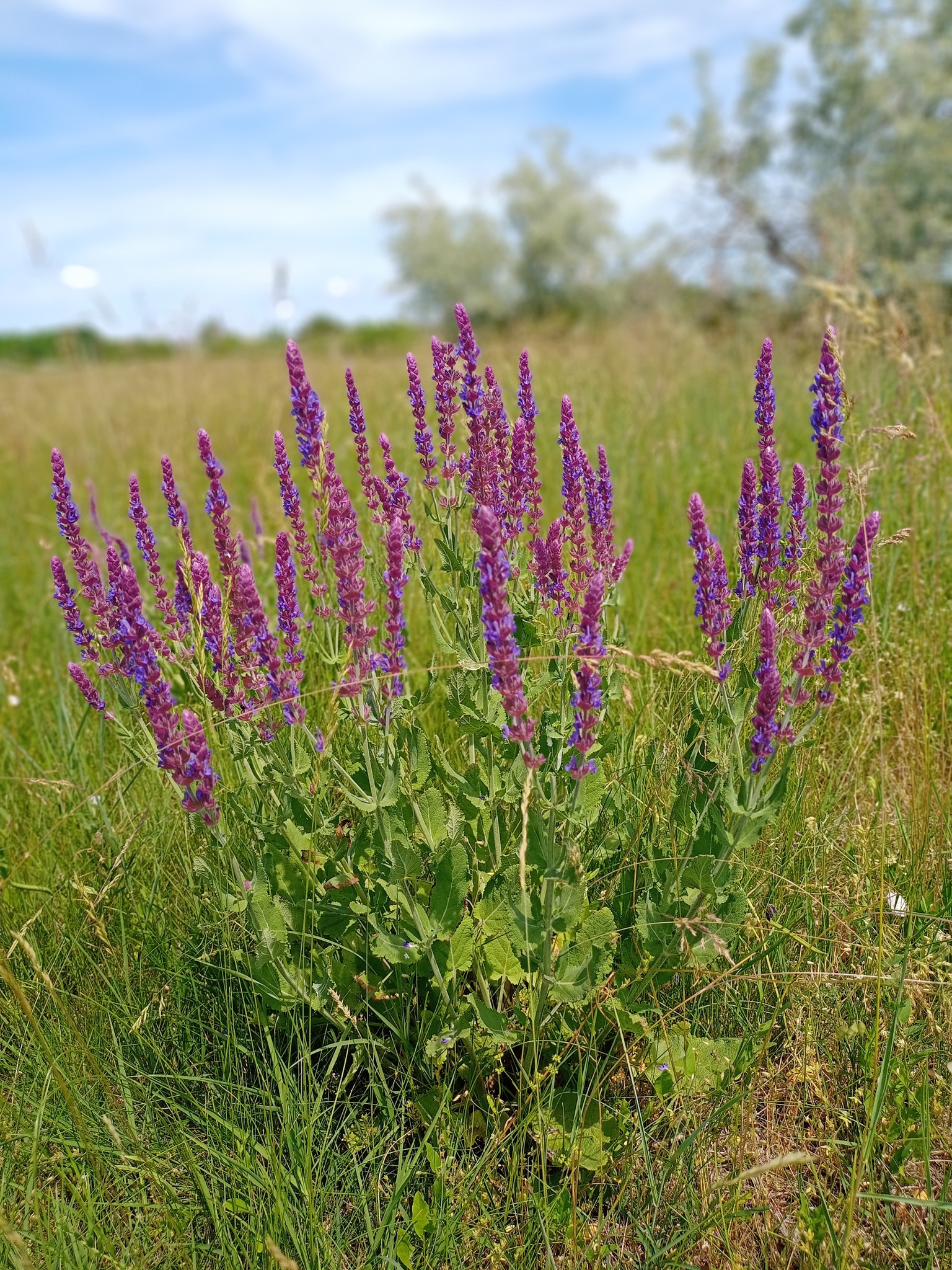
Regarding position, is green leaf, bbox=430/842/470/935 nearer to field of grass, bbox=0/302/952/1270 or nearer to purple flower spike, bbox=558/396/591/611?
field of grass, bbox=0/302/952/1270

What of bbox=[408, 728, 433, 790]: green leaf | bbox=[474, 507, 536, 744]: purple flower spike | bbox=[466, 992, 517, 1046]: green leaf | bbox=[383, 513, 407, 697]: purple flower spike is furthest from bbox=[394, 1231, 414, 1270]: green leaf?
bbox=[383, 513, 407, 697]: purple flower spike

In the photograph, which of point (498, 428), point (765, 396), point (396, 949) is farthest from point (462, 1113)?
point (765, 396)

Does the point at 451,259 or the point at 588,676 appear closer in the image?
the point at 588,676

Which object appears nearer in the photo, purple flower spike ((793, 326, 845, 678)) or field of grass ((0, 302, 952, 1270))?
field of grass ((0, 302, 952, 1270))

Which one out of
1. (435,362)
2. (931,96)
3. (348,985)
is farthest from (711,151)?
(348,985)

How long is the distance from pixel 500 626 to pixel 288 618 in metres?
0.69

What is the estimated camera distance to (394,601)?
6.95 ft

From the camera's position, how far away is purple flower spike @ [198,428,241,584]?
234cm

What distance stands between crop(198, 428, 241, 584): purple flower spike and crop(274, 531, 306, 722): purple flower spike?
150 mm

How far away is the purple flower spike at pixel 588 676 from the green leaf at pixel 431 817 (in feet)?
1.21

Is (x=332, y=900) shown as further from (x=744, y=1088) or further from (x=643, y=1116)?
(x=744, y=1088)

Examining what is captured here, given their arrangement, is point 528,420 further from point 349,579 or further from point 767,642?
point 767,642

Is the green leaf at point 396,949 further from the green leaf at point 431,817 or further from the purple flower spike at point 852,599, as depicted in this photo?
the purple flower spike at point 852,599

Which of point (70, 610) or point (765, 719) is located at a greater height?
point (70, 610)
